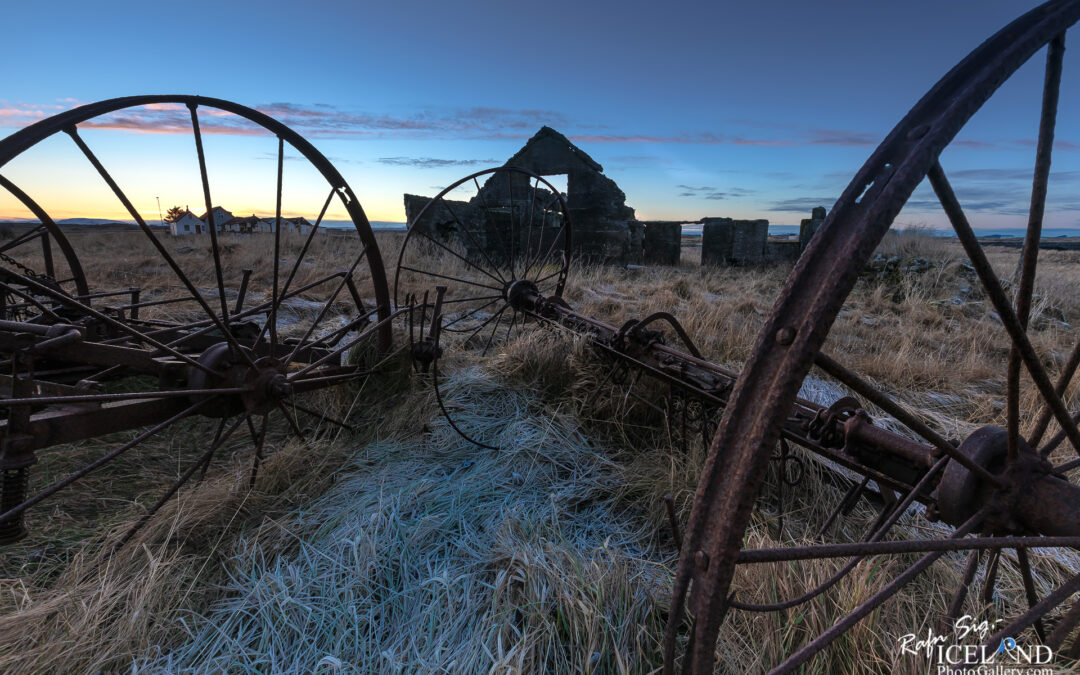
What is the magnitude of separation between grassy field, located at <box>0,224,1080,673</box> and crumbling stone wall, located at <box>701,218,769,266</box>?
11.2 meters

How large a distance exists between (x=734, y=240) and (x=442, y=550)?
14.4 m

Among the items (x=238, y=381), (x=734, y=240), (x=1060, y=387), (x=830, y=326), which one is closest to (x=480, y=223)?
(x=734, y=240)

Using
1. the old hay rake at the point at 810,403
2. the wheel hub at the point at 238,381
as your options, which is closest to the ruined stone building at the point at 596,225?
the old hay rake at the point at 810,403

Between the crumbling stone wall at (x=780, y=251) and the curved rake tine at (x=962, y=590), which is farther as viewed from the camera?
the crumbling stone wall at (x=780, y=251)

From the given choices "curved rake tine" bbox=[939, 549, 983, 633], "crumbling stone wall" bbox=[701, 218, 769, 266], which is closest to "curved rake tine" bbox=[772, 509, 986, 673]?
"curved rake tine" bbox=[939, 549, 983, 633]

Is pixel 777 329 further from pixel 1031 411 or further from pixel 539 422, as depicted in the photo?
pixel 1031 411

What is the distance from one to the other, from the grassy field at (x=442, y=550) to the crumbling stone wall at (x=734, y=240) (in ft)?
36.6

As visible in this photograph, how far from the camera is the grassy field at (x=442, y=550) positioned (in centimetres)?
175

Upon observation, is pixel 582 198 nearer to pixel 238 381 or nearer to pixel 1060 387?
pixel 238 381

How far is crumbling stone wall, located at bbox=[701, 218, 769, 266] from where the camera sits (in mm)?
14766

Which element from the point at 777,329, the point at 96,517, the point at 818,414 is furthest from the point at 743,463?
the point at 96,517

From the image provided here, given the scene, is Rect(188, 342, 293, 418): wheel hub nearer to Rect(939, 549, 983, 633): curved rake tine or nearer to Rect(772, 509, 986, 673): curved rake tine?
Rect(772, 509, 986, 673): curved rake tine

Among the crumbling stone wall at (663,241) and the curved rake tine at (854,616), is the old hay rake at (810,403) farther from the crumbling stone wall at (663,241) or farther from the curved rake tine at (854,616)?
the crumbling stone wall at (663,241)

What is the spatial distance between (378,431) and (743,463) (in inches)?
115
